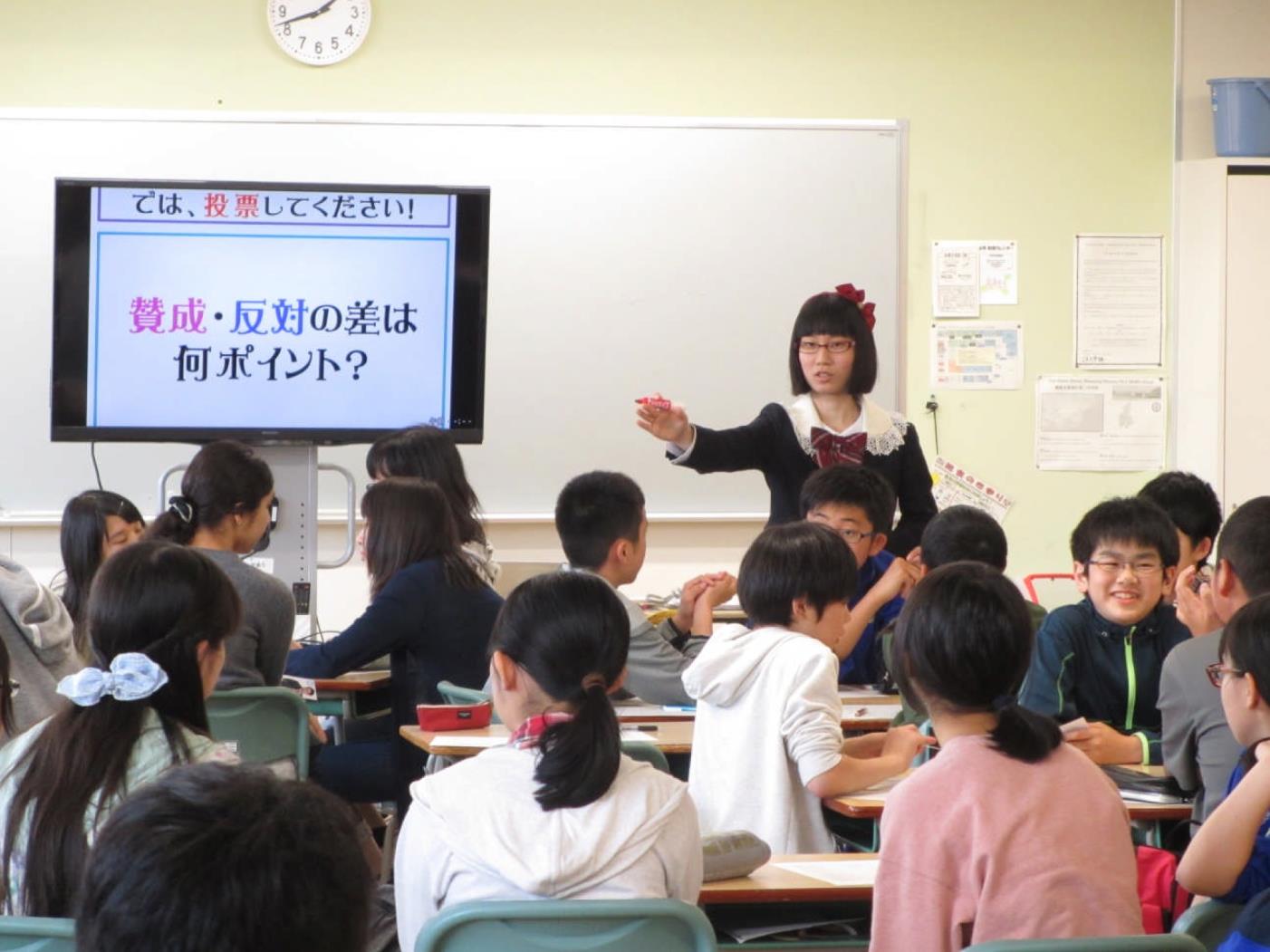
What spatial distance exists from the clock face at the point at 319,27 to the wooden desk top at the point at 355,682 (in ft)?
7.82

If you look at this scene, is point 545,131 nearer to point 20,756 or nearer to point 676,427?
point 676,427

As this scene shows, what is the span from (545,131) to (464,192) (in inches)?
36.7

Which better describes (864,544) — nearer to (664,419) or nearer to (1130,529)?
(664,419)

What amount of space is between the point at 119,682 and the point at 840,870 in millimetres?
977

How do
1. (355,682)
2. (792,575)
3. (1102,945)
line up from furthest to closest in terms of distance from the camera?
(355,682) < (792,575) < (1102,945)

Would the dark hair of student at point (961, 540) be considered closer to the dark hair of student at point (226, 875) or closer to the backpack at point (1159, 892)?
the backpack at point (1159, 892)

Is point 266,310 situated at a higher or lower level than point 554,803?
higher

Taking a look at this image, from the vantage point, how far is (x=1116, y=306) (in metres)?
5.62

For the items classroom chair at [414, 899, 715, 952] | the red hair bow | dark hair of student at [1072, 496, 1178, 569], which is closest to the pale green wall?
the red hair bow

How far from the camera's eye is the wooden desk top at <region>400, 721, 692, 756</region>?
275 centimetres

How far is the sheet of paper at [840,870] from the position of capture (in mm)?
2027

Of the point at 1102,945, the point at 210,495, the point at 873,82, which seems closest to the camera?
the point at 1102,945

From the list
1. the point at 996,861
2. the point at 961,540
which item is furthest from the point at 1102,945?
the point at 961,540

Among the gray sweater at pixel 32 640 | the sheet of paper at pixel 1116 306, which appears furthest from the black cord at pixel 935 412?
the gray sweater at pixel 32 640
